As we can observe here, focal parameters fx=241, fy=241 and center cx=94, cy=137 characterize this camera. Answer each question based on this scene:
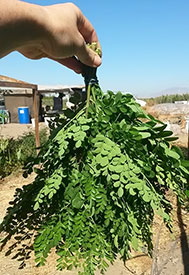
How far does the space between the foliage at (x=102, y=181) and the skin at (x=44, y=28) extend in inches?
7.1

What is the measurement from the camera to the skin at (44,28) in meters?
0.51

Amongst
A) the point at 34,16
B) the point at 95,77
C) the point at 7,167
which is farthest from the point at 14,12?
the point at 7,167

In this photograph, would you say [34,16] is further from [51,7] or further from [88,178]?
[88,178]

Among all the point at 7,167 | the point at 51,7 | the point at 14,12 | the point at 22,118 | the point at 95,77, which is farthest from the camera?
the point at 22,118

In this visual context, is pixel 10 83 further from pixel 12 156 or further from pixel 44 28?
pixel 44 28

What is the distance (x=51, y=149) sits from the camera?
707 millimetres

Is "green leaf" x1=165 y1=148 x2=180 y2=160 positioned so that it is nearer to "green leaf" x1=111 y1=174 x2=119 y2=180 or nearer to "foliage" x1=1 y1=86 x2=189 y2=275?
"foliage" x1=1 y1=86 x2=189 y2=275

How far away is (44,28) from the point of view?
1.89 feet

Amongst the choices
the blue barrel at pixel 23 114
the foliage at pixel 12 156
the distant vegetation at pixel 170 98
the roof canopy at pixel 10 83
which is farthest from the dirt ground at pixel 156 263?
the distant vegetation at pixel 170 98

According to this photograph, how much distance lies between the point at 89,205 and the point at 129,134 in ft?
0.71

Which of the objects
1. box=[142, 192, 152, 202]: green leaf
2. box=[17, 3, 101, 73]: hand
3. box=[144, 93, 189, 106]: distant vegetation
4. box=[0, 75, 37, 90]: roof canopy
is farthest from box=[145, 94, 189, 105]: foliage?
box=[142, 192, 152, 202]: green leaf

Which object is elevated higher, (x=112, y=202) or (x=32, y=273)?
(x=112, y=202)

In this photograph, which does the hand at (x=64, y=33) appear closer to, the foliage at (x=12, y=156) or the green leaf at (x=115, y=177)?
the green leaf at (x=115, y=177)

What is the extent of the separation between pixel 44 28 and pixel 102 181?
0.42 metres
